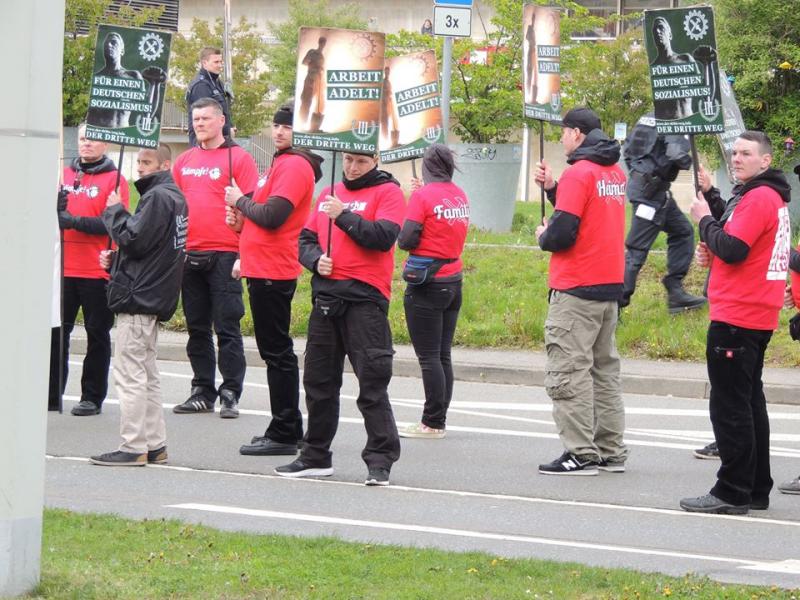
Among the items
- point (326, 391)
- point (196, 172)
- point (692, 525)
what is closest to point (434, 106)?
point (196, 172)

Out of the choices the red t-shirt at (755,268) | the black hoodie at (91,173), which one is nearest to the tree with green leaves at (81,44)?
the black hoodie at (91,173)

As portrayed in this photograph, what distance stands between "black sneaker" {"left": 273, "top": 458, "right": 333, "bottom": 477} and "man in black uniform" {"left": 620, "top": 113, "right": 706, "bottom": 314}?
6.46m

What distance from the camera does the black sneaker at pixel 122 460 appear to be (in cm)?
944

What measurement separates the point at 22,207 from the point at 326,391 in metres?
3.50

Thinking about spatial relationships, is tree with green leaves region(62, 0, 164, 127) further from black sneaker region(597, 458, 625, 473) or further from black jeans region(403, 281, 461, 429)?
black sneaker region(597, 458, 625, 473)

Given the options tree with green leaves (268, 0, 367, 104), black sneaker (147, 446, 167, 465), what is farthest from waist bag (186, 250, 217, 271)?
tree with green leaves (268, 0, 367, 104)

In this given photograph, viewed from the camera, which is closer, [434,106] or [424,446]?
[424,446]

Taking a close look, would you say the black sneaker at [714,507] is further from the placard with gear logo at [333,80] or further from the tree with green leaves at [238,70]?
the tree with green leaves at [238,70]

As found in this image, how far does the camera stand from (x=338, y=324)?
8.94 meters

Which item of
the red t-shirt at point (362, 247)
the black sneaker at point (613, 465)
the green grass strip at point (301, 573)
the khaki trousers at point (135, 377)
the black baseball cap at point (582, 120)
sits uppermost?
the black baseball cap at point (582, 120)

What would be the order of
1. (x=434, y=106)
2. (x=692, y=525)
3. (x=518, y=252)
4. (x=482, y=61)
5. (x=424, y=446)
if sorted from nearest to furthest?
(x=692, y=525)
(x=424, y=446)
(x=434, y=106)
(x=518, y=252)
(x=482, y=61)

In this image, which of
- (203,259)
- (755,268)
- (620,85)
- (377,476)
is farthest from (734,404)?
(620,85)

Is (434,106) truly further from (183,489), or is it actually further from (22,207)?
→ (22,207)

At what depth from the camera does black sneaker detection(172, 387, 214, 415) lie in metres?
Answer: 11.6
